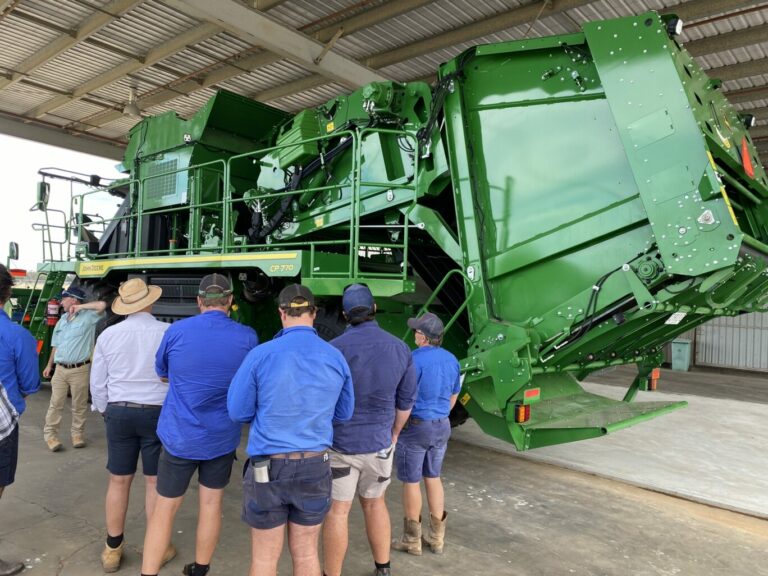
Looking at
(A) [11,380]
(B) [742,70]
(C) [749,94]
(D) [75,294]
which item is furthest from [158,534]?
(C) [749,94]

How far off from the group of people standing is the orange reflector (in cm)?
268

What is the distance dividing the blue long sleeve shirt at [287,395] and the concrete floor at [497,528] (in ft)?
4.20

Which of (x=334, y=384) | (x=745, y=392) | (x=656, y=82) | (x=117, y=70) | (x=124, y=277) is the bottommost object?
(x=745, y=392)

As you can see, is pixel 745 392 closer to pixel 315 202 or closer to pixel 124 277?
pixel 315 202

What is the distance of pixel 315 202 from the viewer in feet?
18.6

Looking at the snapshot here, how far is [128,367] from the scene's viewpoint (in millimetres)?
3252

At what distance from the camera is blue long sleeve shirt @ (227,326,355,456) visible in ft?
Result: 8.06

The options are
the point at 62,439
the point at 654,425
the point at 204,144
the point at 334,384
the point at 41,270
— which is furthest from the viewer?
the point at 41,270

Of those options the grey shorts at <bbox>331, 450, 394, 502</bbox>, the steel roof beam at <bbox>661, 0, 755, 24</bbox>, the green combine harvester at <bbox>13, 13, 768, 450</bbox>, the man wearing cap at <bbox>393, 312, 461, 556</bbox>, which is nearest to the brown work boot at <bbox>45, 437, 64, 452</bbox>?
the green combine harvester at <bbox>13, 13, 768, 450</bbox>

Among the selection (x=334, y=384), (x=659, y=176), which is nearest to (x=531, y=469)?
(x=659, y=176)

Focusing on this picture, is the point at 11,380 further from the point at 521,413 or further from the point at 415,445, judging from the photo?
the point at 521,413

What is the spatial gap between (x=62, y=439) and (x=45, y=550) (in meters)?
2.74

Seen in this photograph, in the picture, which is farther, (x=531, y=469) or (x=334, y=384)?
(x=531, y=469)

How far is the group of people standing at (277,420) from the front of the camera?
2.48 m
